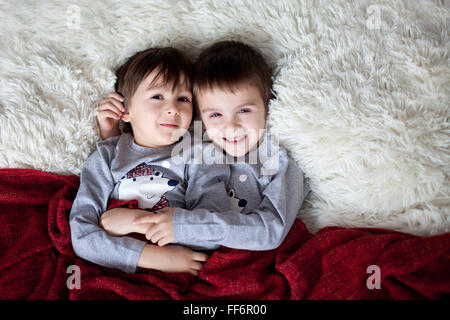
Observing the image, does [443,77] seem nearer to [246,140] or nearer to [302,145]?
[302,145]

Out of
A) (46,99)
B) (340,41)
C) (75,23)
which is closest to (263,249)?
(340,41)

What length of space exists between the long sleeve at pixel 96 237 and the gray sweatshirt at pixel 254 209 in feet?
0.50

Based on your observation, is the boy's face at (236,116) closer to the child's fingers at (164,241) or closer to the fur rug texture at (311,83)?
the fur rug texture at (311,83)

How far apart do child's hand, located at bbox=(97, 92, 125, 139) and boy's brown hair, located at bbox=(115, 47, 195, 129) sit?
26 millimetres

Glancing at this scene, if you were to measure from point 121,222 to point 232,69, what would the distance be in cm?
61

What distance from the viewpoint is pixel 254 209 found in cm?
121

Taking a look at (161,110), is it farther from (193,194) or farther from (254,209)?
(254,209)

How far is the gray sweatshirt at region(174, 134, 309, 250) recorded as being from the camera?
1.10m

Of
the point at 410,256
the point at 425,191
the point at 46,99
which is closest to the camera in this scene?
the point at 410,256

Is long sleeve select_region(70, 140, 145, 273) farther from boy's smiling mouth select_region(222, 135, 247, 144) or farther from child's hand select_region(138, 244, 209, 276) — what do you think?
boy's smiling mouth select_region(222, 135, 247, 144)

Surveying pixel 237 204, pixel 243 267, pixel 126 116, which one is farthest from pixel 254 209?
pixel 126 116

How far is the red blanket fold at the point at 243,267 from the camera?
3.14 ft

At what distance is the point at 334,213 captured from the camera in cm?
119

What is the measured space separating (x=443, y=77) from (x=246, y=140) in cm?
62
